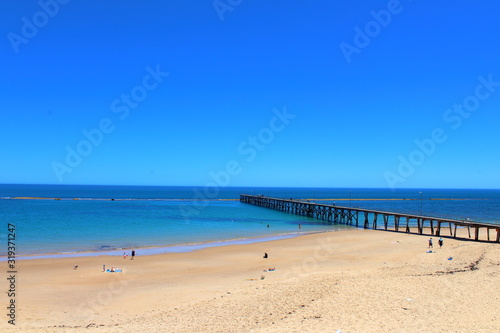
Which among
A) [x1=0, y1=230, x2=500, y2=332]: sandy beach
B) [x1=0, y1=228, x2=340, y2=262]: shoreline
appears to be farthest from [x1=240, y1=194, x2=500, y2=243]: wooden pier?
[x1=0, y1=230, x2=500, y2=332]: sandy beach

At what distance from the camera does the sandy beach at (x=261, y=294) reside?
10.6 m

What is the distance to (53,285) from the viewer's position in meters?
16.8

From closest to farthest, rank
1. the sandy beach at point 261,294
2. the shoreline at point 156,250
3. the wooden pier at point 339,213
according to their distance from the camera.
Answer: the sandy beach at point 261,294 < the shoreline at point 156,250 < the wooden pier at point 339,213

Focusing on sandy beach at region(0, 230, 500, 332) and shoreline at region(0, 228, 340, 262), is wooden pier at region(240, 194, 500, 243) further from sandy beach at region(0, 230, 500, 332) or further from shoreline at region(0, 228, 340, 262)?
sandy beach at region(0, 230, 500, 332)

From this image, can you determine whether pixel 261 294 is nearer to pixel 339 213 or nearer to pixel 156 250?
pixel 156 250

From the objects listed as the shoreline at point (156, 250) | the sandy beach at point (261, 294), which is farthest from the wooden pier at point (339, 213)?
the sandy beach at point (261, 294)

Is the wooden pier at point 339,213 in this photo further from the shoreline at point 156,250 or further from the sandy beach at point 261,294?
the sandy beach at point 261,294

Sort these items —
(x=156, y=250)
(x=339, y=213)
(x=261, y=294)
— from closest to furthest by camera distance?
1. (x=261, y=294)
2. (x=156, y=250)
3. (x=339, y=213)

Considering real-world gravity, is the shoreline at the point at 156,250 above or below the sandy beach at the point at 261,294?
below

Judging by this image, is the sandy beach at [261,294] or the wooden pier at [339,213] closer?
the sandy beach at [261,294]

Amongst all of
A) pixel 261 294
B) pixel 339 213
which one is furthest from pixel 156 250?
pixel 339 213

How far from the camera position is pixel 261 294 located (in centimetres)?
1361

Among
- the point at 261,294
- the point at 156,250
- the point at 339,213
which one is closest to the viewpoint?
the point at 261,294

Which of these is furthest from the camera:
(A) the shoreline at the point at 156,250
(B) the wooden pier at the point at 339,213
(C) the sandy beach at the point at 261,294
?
(B) the wooden pier at the point at 339,213
